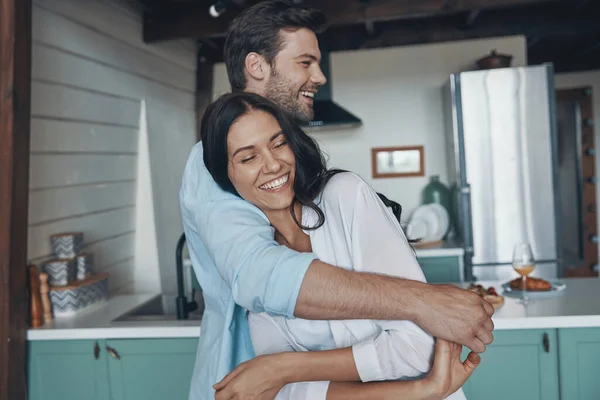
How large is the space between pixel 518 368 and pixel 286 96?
1.47 meters

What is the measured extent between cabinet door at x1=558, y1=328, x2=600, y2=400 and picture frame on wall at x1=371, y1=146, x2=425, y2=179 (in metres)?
2.58

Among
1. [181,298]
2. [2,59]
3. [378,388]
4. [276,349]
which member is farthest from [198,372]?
[2,59]

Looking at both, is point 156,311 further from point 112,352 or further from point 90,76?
point 90,76

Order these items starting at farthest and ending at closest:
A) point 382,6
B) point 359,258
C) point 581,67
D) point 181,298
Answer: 1. point 581,67
2. point 382,6
3. point 181,298
4. point 359,258

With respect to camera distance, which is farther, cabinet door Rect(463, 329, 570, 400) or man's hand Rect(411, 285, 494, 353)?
cabinet door Rect(463, 329, 570, 400)

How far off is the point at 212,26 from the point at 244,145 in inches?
112

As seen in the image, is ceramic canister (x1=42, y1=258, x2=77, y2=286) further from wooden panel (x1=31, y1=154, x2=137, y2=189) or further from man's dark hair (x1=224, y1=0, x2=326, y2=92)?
man's dark hair (x1=224, y1=0, x2=326, y2=92)

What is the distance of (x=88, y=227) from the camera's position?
281 cm

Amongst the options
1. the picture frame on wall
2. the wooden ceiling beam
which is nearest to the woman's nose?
the wooden ceiling beam

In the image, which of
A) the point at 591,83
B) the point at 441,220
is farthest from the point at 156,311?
the point at 591,83

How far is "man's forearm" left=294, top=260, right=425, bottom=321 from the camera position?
0.93m

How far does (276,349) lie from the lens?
3.64 ft

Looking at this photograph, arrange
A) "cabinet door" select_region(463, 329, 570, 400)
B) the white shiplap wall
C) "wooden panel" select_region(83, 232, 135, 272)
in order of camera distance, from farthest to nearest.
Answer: "wooden panel" select_region(83, 232, 135, 272)
the white shiplap wall
"cabinet door" select_region(463, 329, 570, 400)

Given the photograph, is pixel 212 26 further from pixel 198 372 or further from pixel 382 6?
pixel 198 372
